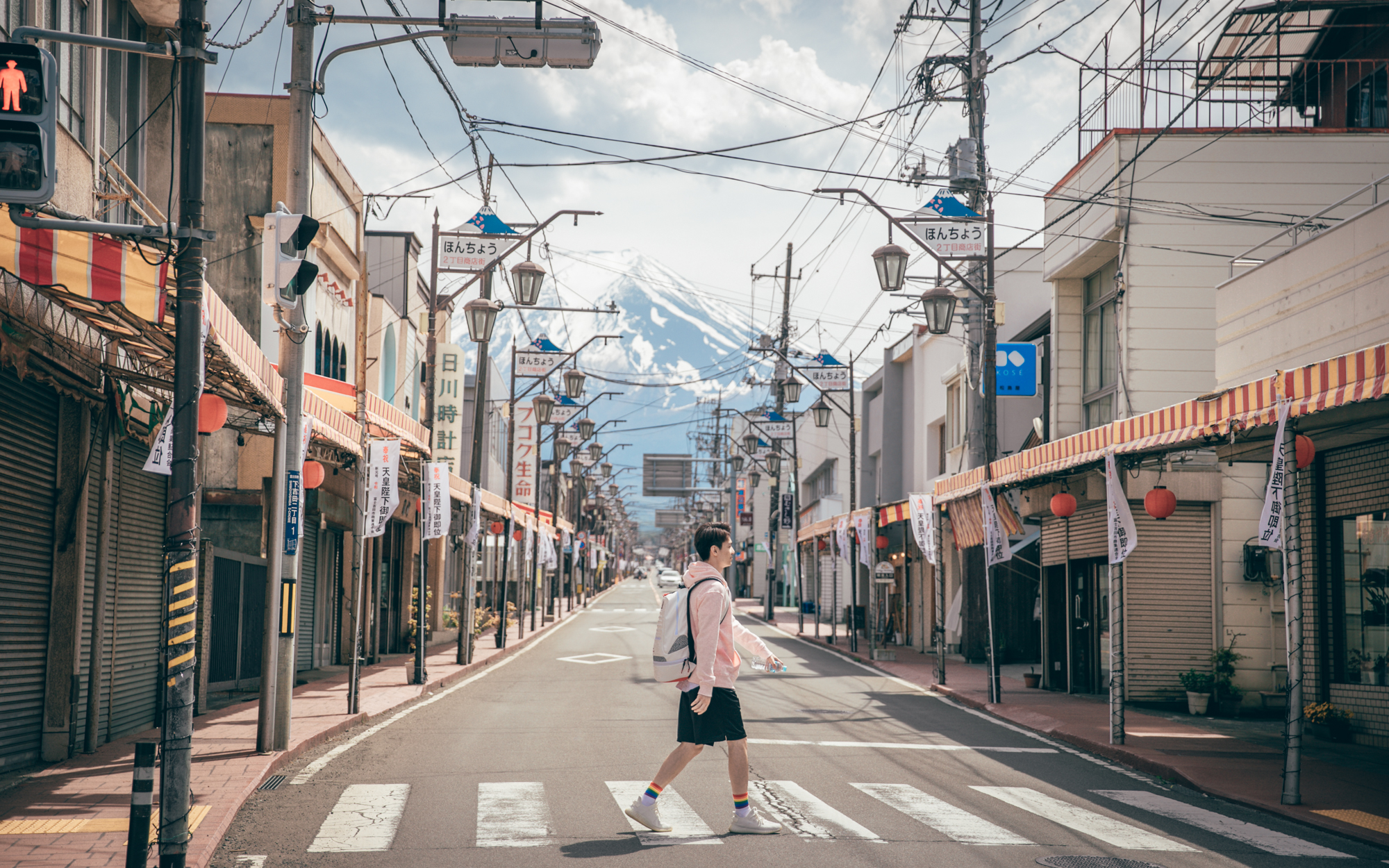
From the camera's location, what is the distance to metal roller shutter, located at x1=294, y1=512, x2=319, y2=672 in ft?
69.2

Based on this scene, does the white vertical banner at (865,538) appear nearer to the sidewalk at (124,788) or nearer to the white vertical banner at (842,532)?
the white vertical banner at (842,532)

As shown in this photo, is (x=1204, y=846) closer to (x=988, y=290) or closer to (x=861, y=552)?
(x=988, y=290)

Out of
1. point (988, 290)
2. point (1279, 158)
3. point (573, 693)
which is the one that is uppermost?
point (1279, 158)

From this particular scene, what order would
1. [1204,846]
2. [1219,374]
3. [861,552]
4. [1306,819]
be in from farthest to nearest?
[861,552] < [1219,374] < [1306,819] < [1204,846]

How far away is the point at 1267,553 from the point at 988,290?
19.9 ft

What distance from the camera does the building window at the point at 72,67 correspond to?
38.3 ft

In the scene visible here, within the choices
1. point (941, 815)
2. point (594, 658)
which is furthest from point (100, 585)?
point (594, 658)

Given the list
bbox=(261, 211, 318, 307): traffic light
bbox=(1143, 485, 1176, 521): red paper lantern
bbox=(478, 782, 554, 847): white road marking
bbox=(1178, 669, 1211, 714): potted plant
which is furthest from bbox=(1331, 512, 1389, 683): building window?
bbox=(261, 211, 318, 307): traffic light

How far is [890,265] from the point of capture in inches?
776

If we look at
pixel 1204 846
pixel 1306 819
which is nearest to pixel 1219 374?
pixel 1306 819

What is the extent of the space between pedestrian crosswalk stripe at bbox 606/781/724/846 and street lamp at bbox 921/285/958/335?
11417 mm

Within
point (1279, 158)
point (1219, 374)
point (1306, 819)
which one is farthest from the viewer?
point (1279, 158)

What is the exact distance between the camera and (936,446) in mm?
37156

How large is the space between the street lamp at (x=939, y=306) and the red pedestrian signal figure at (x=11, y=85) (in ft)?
49.9
